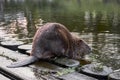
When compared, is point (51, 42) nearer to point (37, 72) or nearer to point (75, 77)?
point (37, 72)

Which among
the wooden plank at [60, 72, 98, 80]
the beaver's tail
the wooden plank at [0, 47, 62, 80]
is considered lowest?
the wooden plank at [60, 72, 98, 80]

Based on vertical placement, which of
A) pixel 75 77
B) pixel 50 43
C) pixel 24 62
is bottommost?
pixel 75 77

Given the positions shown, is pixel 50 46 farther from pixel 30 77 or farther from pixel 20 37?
pixel 20 37

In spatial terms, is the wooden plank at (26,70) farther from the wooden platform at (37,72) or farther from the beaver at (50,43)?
the beaver at (50,43)

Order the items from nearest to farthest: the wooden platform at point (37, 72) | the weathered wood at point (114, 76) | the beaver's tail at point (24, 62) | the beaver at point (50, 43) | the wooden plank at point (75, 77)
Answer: the weathered wood at point (114, 76)
the wooden plank at point (75, 77)
the wooden platform at point (37, 72)
the beaver's tail at point (24, 62)
the beaver at point (50, 43)

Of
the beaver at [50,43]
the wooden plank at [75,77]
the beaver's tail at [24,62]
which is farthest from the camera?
the beaver at [50,43]

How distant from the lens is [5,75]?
6.75 m

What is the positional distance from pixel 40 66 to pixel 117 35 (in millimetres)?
6760

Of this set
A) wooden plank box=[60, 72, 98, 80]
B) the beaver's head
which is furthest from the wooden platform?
the beaver's head

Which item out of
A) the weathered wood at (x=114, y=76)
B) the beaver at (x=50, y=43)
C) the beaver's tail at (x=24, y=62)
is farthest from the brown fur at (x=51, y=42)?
the weathered wood at (x=114, y=76)

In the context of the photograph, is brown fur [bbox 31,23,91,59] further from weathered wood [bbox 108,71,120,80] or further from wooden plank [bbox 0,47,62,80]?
weathered wood [bbox 108,71,120,80]

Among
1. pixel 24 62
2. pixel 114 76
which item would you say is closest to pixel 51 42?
pixel 24 62

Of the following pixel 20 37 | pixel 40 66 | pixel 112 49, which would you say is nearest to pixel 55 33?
pixel 40 66

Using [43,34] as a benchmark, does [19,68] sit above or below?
below
